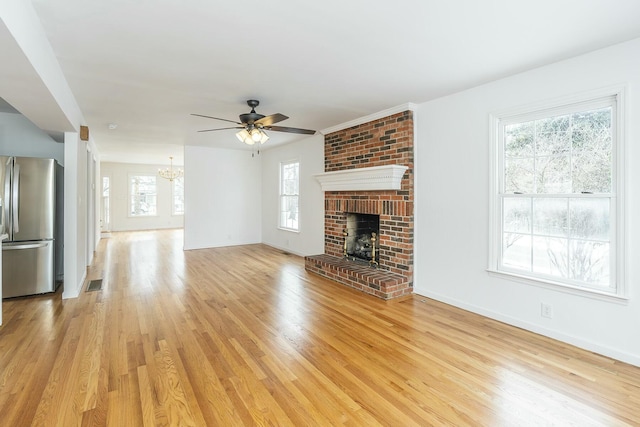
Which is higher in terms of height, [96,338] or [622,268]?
[622,268]

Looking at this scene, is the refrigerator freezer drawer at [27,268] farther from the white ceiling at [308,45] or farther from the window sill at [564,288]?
the window sill at [564,288]

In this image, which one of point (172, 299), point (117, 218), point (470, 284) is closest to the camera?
point (470, 284)

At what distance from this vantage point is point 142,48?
8.62 ft

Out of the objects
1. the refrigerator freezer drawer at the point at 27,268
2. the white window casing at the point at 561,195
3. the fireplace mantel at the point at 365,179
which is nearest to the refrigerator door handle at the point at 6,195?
the refrigerator freezer drawer at the point at 27,268

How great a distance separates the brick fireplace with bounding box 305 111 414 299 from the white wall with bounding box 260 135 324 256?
2.62ft

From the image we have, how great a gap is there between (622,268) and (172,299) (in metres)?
4.54

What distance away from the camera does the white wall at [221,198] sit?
7609 millimetres

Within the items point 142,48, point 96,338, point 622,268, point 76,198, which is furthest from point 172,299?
point 622,268

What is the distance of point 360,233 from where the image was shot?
216 inches

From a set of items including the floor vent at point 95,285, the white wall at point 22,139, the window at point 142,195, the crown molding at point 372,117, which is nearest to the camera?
the crown molding at point 372,117

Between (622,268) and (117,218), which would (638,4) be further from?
(117,218)

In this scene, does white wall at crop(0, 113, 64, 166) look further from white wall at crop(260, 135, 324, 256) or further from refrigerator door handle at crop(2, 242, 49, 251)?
white wall at crop(260, 135, 324, 256)

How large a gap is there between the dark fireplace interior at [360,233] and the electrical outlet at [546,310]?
254 cm

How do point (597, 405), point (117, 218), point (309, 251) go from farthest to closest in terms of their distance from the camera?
point (117, 218), point (309, 251), point (597, 405)
